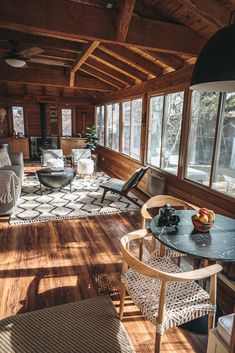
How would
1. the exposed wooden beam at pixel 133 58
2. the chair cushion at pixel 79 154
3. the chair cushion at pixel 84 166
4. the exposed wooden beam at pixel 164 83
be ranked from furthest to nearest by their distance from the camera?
the chair cushion at pixel 79 154, the chair cushion at pixel 84 166, the exposed wooden beam at pixel 133 58, the exposed wooden beam at pixel 164 83

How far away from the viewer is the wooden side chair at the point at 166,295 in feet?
4.62

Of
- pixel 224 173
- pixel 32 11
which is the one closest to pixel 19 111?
pixel 32 11

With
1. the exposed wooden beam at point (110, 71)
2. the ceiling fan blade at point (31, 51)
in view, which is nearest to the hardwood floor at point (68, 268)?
the ceiling fan blade at point (31, 51)

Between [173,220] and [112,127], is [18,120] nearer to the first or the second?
[112,127]

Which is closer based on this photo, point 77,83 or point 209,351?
point 209,351

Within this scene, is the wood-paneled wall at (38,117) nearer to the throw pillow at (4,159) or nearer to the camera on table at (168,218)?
the throw pillow at (4,159)

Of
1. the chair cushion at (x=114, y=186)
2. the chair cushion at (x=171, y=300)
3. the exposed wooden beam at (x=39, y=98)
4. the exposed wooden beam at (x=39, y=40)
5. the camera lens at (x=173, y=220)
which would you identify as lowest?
the chair cushion at (x=114, y=186)

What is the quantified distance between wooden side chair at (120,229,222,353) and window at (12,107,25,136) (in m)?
8.93

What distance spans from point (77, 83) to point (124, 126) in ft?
5.75

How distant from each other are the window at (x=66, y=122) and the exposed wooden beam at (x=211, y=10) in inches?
321

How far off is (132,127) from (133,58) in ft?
6.06

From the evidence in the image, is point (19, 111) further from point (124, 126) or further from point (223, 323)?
point (223, 323)

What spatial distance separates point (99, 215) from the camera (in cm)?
417

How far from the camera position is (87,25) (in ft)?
8.82
